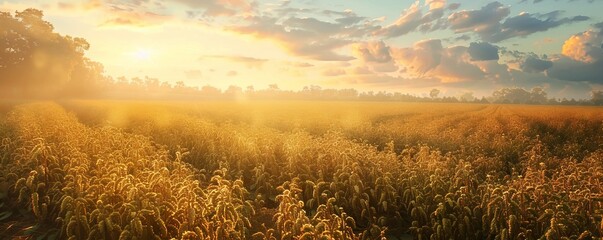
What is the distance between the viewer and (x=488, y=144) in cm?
1725

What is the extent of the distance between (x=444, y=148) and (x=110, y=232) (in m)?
14.2

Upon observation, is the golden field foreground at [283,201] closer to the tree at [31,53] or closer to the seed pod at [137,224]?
the seed pod at [137,224]

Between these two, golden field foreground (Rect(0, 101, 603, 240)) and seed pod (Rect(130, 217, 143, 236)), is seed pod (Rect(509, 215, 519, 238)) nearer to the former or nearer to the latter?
golden field foreground (Rect(0, 101, 603, 240))

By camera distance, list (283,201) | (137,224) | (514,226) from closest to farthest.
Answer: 1. (137,224)
2. (283,201)
3. (514,226)

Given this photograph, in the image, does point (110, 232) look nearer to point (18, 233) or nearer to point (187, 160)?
point (18, 233)

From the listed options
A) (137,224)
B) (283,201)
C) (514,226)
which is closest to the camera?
(137,224)

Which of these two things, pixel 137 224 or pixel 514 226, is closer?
pixel 137 224

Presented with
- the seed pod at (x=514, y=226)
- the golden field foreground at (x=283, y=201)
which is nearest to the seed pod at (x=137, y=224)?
the golden field foreground at (x=283, y=201)

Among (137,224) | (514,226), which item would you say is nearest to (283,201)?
(137,224)

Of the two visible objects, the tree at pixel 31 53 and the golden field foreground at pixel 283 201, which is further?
the tree at pixel 31 53

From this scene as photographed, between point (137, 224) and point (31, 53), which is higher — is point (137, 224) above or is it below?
below

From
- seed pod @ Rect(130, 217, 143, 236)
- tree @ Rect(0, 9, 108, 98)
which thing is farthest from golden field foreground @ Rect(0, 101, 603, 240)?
tree @ Rect(0, 9, 108, 98)

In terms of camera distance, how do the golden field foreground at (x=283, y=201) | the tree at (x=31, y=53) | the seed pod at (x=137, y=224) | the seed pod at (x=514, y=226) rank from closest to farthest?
the seed pod at (x=137, y=224), the seed pod at (x=514, y=226), the golden field foreground at (x=283, y=201), the tree at (x=31, y=53)

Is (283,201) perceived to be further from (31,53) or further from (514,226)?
(31,53)
